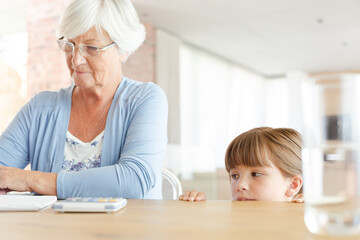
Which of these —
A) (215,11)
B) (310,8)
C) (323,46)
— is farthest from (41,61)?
(323,46)

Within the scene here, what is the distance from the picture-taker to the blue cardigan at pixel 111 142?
116cm

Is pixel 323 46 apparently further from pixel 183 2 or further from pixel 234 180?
pixel 234 180

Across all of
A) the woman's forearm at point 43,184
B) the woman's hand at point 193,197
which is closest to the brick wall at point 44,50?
the woman's forearm at point 43,184

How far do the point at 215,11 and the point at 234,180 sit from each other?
4469 millimetres

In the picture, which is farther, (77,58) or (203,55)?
(203,55)

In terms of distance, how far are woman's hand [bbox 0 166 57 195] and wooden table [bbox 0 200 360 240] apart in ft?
1.20

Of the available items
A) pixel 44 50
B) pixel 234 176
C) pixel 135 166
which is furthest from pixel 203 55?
pixel 135 166

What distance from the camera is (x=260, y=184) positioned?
1.36 metres

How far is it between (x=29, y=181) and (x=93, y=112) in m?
0.46

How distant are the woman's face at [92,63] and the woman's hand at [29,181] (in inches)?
18.0

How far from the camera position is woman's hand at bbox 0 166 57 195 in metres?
1.13

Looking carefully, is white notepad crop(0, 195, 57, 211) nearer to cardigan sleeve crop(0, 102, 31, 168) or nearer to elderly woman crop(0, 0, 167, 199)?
elderly woman crop(0, 0, 167, 199)

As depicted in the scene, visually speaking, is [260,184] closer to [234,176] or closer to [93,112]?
[234,176]

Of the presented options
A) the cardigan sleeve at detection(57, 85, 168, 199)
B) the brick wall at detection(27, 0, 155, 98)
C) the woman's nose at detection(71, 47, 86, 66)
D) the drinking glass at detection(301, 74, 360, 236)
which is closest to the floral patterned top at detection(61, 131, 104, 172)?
the cardigan sleeve at detection(57, 85, 168, 199)
